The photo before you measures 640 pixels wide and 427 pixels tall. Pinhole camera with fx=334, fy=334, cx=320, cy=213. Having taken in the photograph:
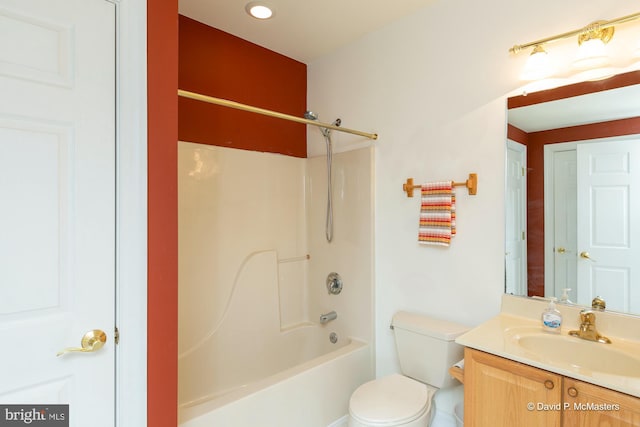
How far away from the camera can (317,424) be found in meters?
1.96

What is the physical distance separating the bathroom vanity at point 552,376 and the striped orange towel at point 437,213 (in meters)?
0.56

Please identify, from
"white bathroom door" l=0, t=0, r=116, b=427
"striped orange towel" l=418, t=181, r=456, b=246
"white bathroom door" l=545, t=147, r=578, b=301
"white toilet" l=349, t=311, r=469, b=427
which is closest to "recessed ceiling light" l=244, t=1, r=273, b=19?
"white bathroom door" l=0, t=0, r=116, b=427

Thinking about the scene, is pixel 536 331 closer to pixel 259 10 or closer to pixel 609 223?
pixel 609 223

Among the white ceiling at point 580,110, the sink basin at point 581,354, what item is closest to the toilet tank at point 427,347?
the sink basin at point 581,354

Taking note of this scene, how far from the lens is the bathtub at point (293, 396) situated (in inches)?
62.5

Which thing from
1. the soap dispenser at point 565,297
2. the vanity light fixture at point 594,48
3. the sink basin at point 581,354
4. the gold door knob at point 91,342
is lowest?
the sink basin at point 581,354

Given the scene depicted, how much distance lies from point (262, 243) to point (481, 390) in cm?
173

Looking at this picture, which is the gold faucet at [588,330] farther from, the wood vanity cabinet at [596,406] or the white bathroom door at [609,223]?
the wood vanity cabinet at [596,406]

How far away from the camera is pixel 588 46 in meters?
1.46

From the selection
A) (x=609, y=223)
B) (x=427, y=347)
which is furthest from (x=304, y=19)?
(x=427, y=347)

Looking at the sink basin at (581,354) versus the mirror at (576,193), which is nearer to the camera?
the sink basin at (581,354)

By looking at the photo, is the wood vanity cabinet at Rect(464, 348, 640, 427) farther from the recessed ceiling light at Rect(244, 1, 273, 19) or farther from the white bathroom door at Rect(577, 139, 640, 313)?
the recessed ceiling light at Rect(244, 1, 273, 19)

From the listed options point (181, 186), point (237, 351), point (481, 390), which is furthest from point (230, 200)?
point (481, 390)

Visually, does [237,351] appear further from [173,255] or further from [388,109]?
[388,109]
